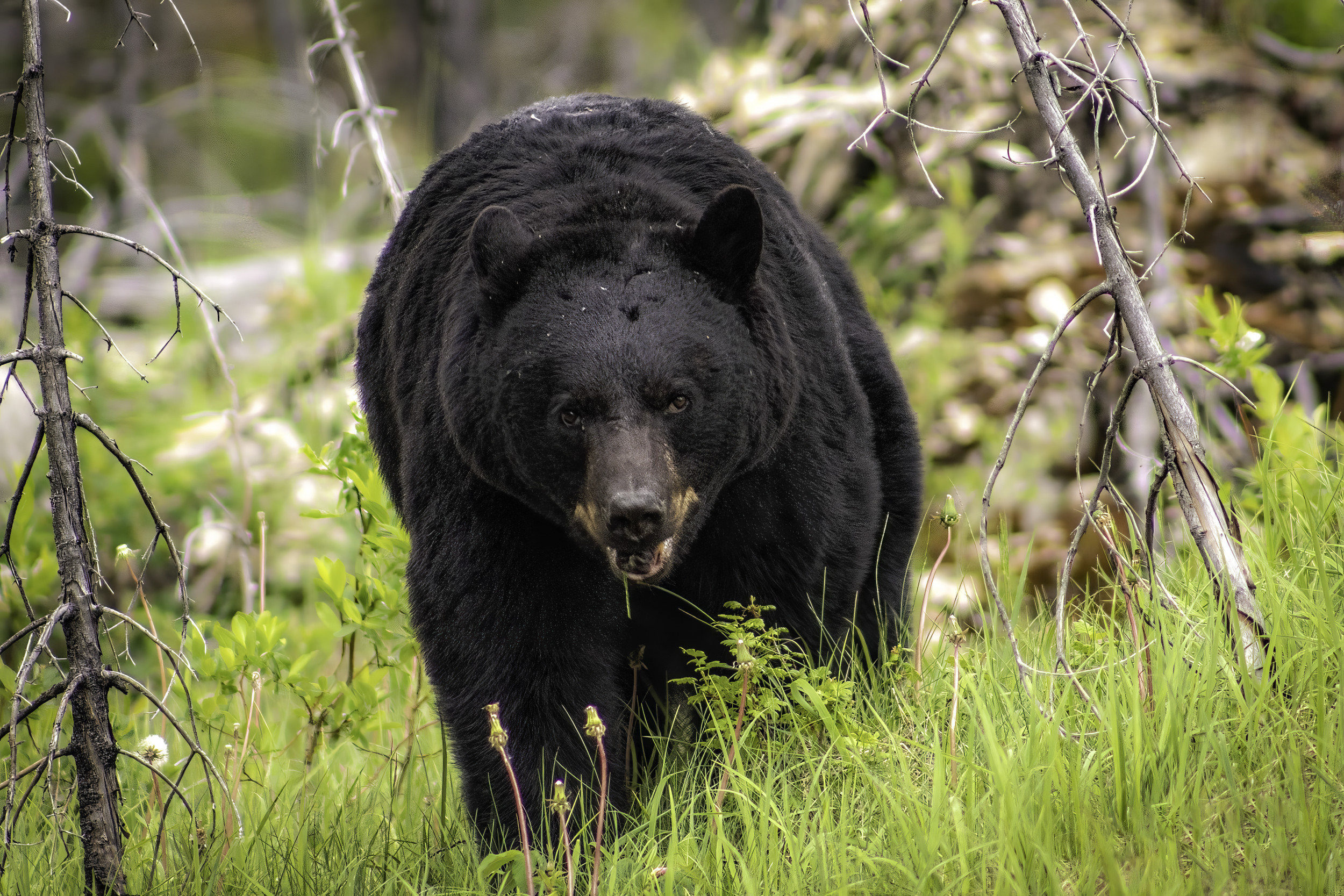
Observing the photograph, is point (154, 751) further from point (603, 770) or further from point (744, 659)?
point (744, 659)

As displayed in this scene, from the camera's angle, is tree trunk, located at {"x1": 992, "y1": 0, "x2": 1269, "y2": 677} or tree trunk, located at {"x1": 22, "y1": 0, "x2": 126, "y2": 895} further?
tree trunk, located at {"x1": 992, "y1": 0, "x2": 1269, "y2": 677}

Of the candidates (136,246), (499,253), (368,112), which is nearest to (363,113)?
(368,112)

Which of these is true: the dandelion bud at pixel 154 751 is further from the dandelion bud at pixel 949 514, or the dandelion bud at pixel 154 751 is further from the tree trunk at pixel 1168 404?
the tree trunk at pixel 1168 404

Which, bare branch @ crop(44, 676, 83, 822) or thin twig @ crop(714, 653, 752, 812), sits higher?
bare branch @ crop(44, 676, 83, 822)

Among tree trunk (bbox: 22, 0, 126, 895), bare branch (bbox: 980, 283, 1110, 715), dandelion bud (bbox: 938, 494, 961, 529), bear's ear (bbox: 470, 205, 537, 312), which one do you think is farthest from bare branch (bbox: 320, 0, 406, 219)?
bare branch (bbox: 980, 283, 1110, 715)

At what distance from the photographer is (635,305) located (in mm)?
2752

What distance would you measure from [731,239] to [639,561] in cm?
82

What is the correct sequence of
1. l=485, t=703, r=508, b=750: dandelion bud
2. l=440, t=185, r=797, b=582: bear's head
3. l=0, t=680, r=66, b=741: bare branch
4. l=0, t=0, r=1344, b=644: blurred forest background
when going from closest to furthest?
l=485, t=703, r=508, b=750: dandelion bud < l=0, t=680, r=66, b=741: bare branch < l=440, t=185, r=797, b=582: bear's head < l=0, t=0, r=1344, b=644: blurred forest background

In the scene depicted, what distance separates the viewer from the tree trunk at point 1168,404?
237 cm

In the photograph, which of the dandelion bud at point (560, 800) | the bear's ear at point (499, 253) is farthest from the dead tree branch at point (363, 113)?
the dandelion bud at point (560, 800)

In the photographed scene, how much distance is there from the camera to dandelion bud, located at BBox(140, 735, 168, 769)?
2.85m

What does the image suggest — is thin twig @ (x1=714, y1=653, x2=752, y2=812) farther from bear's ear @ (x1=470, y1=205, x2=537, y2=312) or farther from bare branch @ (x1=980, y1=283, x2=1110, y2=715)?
bear's ear @ (x1=470, y1=205, x2=537, y2=312)

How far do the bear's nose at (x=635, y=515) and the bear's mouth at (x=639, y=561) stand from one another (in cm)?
5

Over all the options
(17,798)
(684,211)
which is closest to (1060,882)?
(684,211)
